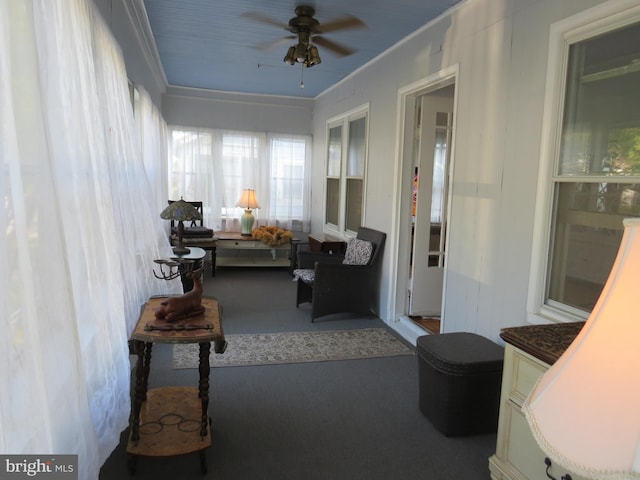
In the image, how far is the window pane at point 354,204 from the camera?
5379 millimetres

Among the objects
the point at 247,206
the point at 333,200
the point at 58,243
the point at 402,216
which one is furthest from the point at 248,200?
the point at 58,243

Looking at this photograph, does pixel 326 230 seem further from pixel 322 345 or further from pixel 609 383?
pixel 609 383

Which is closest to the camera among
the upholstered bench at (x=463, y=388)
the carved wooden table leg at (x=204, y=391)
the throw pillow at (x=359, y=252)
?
the carved wooden table leg at (x=204, y=391)

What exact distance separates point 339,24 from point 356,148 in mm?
2149

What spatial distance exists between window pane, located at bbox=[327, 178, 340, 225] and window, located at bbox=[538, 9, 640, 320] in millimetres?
3871

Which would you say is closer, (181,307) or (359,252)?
(181,307)

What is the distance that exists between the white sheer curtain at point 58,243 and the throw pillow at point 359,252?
2.64 m

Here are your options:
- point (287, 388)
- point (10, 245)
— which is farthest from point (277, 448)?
point (10, 245)

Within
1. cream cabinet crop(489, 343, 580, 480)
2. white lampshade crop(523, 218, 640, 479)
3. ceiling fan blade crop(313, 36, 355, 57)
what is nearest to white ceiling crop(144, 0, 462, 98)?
ceiling fan blade crop(313, 36, 355, 57)

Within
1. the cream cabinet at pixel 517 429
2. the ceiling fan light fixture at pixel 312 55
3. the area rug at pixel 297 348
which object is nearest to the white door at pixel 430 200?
the area rug at pixel 297 348

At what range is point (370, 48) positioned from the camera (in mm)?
4453

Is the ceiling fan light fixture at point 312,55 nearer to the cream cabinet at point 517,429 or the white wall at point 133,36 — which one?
the white wall at point 133,36

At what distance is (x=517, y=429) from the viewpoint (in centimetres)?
199

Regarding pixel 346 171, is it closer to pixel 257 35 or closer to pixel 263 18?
pixel 257 35
